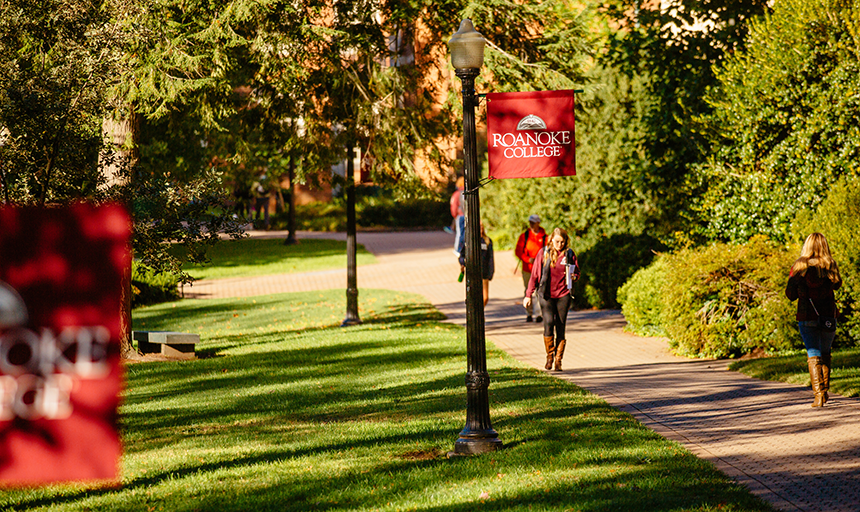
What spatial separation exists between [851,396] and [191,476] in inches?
263

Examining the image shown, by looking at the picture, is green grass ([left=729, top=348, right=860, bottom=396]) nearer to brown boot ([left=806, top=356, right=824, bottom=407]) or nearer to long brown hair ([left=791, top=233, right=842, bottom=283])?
brown boot ([left=806, top=356, right=824, bottom=407])

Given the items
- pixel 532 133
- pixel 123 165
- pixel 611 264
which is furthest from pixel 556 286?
pixel 611 264

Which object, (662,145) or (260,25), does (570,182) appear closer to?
(662,145)

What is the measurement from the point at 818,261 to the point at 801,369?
203 centimetres

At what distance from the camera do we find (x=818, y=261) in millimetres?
8953

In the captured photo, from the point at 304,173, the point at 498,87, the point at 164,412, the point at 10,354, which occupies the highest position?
the point at 498,87

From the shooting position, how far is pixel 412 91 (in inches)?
617

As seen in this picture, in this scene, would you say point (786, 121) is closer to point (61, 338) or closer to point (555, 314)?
point (555, 314)

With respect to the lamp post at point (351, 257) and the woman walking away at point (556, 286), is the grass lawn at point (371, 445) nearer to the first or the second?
the woman walking away at point (556, 286)

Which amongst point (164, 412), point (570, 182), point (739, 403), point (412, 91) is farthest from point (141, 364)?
point (570, 182)

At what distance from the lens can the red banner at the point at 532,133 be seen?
7.07m

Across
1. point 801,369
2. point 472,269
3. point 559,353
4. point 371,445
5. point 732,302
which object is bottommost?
point 371,445

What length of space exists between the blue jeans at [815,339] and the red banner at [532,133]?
11.5ft

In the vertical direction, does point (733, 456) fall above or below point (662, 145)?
below
